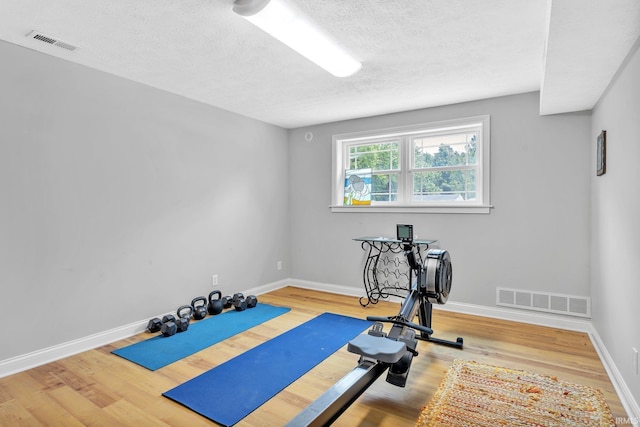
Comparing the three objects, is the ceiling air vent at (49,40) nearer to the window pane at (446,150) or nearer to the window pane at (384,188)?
the window pane at (384,188)

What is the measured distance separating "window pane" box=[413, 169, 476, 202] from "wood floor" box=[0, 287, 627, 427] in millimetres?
1478

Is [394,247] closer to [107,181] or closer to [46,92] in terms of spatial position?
[107,181]

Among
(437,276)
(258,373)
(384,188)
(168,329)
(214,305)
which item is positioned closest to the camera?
(258,373)

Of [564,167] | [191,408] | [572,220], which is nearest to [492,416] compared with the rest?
[191,408]

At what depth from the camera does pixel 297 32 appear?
234 centimetres

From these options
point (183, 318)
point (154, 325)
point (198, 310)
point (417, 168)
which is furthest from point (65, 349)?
point (417, 168)

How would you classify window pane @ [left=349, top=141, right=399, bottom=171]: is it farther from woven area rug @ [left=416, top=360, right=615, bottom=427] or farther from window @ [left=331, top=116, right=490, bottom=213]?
woven area rug @ [left=416, top=360, right=615, bottom=427]

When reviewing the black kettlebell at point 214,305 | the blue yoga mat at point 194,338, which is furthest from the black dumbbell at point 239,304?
the black kettlebell at point 214,305

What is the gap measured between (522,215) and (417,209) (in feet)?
3.67

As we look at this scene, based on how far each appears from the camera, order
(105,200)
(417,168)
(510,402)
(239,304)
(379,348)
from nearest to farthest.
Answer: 1. (379,348)
2. (510,402)
3. (105,200)
4. (239,304)
5. (417,168)

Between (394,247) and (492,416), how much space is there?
256 centimetres

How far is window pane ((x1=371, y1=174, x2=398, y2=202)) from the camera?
15.3 ft

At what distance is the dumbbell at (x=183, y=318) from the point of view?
3387 mm

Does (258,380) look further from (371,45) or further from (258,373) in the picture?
(371,45)
